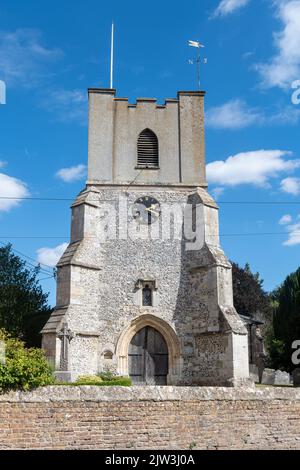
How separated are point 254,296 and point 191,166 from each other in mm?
19871

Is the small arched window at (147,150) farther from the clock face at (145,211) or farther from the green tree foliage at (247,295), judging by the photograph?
the green tree foliage at (247,295)

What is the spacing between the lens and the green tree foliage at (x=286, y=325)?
29297 millimetres

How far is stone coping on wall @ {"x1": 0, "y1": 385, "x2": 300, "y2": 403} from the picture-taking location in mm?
9336

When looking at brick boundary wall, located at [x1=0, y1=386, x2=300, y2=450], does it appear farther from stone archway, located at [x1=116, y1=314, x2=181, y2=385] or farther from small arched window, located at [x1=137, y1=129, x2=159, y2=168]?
small arched window, located at [x1=137, y1=129, x2=159, y2=168]

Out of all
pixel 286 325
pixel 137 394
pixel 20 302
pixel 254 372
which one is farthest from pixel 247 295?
pixel 137 394

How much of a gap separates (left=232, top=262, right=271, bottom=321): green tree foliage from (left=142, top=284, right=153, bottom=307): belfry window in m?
20.1

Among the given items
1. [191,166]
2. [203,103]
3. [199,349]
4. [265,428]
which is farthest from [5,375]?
[203,103]

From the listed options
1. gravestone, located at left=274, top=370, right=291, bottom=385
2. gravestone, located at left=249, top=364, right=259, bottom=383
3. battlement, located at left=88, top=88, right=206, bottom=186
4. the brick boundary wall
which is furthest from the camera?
gravestone, located at left=249, top=364, right=259, bottom=383

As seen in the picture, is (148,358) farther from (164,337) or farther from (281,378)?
(281,378)

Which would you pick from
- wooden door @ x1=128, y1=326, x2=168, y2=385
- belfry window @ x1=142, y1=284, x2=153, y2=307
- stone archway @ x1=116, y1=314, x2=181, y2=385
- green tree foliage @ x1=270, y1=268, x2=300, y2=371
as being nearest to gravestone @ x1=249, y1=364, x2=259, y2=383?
green tree foliage @ x1=270, y1=268, x2=300, y2=371

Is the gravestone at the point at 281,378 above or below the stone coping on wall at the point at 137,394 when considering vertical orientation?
below

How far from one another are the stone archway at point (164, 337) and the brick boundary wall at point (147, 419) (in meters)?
10.5

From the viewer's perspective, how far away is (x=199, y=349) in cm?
2119

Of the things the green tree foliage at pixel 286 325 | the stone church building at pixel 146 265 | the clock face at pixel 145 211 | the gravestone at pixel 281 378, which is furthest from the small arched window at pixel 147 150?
the green tree foliage at pixel 286 325
